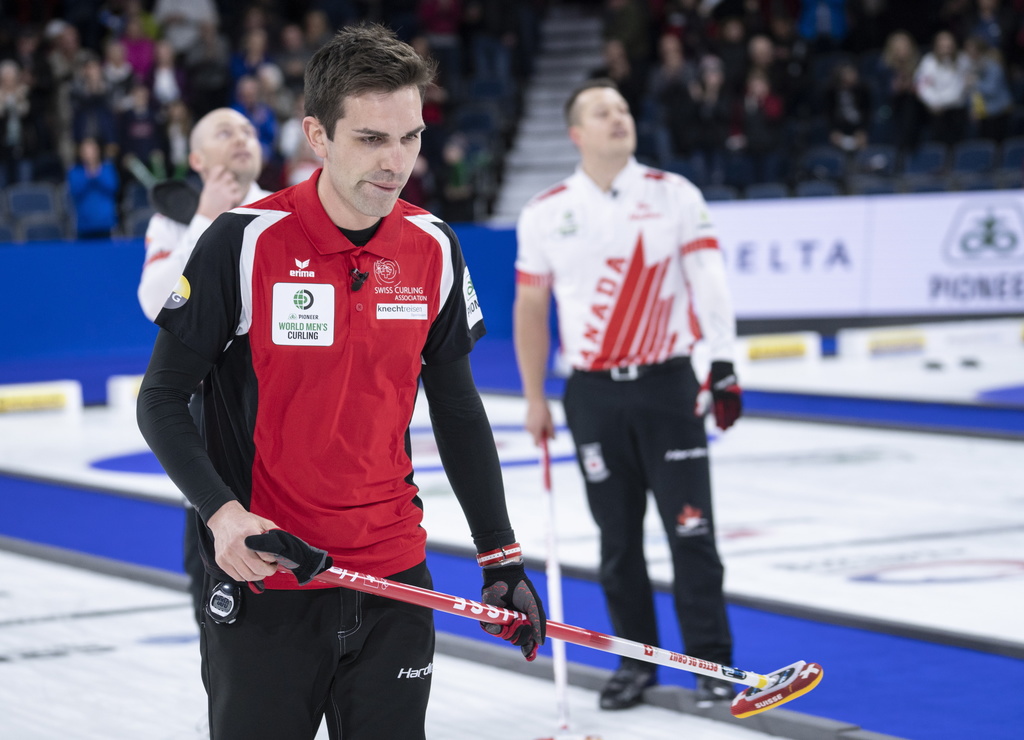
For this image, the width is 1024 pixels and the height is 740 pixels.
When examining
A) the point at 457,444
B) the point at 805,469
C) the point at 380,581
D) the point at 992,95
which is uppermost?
the point at 992,95

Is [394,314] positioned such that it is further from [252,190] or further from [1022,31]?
[1022,31]

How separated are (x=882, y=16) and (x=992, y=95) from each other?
2.68 meters

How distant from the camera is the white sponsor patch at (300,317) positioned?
106 inches

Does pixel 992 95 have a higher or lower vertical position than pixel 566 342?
higher

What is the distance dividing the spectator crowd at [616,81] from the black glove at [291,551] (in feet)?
40.0

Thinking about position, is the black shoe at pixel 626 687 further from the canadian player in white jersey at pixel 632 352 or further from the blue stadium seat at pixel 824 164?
the blue stadium seat at pixel 824 164

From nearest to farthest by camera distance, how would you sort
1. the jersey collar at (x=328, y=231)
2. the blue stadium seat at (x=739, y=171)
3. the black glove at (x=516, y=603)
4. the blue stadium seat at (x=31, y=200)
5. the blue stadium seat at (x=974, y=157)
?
the jersey collar at (x=328, y=231)
the black glove at (x=516, y=603)
the blue stadium seat at (x=31, y=200)
the blue stadium seat at (x=974, y=157)
the blue stadium seat at (x=739, y=171)

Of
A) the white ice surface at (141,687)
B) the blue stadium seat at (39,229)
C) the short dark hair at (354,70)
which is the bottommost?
the white ice surface at (141,687)

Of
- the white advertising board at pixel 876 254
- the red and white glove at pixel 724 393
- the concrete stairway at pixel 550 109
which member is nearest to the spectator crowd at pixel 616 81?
the concrete stairway at pixel 550 109

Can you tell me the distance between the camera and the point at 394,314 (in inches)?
109

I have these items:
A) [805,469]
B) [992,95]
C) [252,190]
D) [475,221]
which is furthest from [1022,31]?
[252,190]

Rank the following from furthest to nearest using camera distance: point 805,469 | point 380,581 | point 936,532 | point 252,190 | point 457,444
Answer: point 805,469
point 936,532
point 252,190
point 457,444
point 380,581

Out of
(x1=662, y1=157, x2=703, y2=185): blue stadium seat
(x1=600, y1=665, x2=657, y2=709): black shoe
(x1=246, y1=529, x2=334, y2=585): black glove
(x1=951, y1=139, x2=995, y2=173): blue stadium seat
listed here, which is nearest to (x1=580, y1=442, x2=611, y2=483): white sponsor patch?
(x1=600, y1=665, x2=657, y2=709): black shoe

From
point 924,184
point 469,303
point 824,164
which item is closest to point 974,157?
point 924,184
